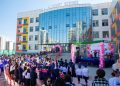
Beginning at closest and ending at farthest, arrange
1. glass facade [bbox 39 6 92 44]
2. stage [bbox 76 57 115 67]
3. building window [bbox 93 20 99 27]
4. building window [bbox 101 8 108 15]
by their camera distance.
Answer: stage [bbox 76 57 115 67]
glass facade [bbox 39 6 92 44]
building window [bbox 101 8 108 15]
building window [bbox 93 20 99 27]

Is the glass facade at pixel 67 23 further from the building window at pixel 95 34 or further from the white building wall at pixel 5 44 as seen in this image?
the white building wall at pixel 5 44

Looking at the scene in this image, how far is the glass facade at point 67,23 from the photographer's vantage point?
43469 mm

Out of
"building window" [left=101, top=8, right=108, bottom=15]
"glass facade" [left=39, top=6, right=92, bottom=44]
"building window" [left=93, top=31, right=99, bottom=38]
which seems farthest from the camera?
"building window" [left=93, top=31, right=99, bottom=38]

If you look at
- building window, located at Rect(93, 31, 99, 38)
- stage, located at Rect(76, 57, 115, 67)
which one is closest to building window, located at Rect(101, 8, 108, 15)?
building window, located at Rect(93, 31, 99, 38)

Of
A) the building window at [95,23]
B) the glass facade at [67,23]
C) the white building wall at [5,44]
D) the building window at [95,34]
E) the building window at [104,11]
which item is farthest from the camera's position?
the white building wall at [5,44]

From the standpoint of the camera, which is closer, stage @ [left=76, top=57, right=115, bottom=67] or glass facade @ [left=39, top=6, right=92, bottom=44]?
stage @ [left=76, top=57, right=115, bottom=67]

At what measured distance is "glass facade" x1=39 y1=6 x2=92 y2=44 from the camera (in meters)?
43.5

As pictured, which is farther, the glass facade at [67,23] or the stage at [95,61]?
the glass facade at [67,23]

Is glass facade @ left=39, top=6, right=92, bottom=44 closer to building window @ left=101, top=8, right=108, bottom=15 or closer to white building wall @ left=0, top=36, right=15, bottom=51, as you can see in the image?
building window @ left=101, top=8, right=108, bottom=15

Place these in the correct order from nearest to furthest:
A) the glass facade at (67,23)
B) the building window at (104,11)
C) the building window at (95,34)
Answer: the glass facade at (67,23)
the building window at (104,11)
the building window at (95,34)

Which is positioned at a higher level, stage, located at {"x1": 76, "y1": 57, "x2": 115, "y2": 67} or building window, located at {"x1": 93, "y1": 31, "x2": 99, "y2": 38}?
building window, located at {"x1": 93, "y1": 31, "x2": 99, "y2": 38}

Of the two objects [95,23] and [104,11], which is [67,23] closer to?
[95,23]

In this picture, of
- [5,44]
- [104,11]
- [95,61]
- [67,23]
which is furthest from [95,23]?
[5,44]

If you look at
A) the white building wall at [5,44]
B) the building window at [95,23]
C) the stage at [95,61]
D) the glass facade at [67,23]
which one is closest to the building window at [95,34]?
the glass facade at [67,23]
